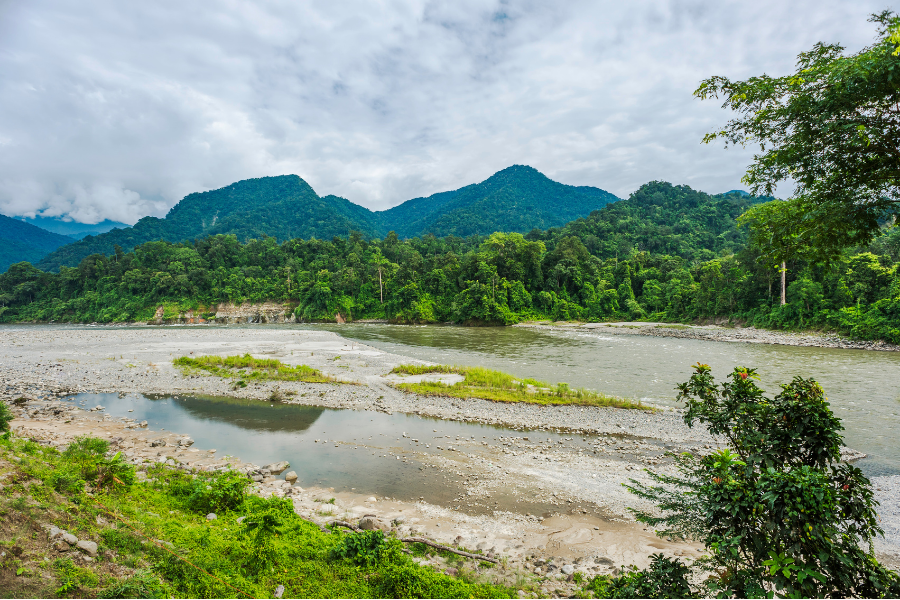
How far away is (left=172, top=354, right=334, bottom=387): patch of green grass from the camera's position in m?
21.2

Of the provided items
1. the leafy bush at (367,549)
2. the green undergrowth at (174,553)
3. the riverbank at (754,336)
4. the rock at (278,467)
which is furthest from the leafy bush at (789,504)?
the riverbank at (754,336)

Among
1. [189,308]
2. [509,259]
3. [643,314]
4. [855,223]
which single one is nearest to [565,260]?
[509,259]

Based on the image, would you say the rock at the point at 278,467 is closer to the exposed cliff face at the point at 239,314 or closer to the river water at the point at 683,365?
the river water at the point at 683,365

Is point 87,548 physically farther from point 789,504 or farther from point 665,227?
point 665,227

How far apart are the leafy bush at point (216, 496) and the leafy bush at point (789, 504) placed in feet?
26.0

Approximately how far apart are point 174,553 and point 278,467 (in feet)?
19.7

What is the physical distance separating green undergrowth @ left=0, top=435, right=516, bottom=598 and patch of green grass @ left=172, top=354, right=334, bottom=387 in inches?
562

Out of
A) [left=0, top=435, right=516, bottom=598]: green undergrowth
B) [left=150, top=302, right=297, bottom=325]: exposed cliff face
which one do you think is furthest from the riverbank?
[left=150, top=302, right=297, bottom=325]: exposed cliff face

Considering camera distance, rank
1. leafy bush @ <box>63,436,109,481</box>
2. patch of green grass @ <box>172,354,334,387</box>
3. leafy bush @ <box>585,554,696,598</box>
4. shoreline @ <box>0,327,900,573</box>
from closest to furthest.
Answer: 1. leafy bush @ <box>585,554,696,598</box>
2. leafy bush @ <box>63,436,109,481</box>
3. shoreline @ <box>0,327,900,573</box>
4. patch of green grass @ <box>172,354,334,387</box>

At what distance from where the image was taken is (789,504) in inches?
121

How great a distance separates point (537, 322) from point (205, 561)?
61563 mm

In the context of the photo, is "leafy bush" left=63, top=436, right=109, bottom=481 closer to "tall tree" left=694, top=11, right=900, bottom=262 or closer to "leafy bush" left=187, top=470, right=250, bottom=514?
"leafy bush" left=187, top=470, right=250, bottom=514

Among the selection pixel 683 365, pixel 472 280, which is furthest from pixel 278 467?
pixel 472 280

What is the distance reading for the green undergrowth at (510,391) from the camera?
656 inches
